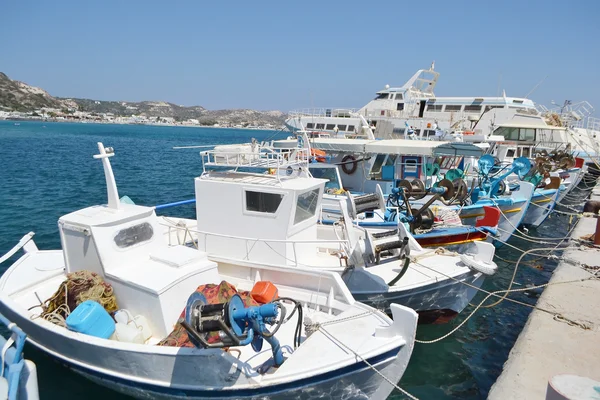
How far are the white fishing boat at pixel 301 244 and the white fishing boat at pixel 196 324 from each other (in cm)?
15

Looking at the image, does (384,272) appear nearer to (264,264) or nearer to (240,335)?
(264,264)

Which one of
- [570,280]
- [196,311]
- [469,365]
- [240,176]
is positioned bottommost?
[469,365]

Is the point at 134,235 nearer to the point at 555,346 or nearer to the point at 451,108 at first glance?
the point at 555,346

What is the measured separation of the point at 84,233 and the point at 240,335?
12.6 ft

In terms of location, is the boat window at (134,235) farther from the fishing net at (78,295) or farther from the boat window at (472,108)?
the boat window at (472,108)

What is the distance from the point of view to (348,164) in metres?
16.2

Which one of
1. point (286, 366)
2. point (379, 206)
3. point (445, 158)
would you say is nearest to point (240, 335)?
point (286, 366)

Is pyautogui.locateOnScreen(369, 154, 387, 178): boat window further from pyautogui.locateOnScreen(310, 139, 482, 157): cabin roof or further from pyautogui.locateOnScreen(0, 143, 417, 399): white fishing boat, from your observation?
pyautogui.locateOnScreen(0, 143, 417, 399): white fishing boat

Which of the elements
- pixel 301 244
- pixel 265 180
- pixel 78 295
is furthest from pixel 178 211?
pixel 78 295

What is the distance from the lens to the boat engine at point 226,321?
4.91 meters

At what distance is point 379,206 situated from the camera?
44.6 feet

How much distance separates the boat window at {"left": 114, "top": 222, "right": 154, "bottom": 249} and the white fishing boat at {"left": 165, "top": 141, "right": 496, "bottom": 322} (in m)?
1.02

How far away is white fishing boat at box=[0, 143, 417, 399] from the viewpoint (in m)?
5.40

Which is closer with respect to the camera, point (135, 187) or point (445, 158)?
point (445, 158)
